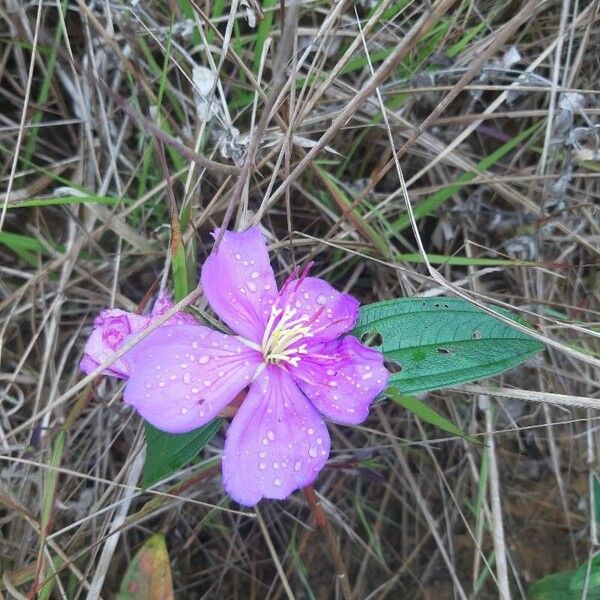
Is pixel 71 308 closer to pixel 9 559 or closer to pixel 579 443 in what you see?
pixel 9 559

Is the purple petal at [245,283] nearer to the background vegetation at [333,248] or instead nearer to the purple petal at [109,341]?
the purple petal at [109,341]

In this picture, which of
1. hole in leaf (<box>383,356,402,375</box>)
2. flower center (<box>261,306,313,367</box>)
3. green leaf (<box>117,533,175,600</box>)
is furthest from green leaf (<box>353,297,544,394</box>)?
green leaf (<box>117,533,175,600</box>)

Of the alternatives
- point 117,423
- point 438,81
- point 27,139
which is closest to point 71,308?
point 117,423

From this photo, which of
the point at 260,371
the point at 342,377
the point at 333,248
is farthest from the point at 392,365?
the point at 333,248

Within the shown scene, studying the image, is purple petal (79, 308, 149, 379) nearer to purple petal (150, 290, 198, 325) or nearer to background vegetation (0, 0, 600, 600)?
purple petal (150, 290, 198, 325)

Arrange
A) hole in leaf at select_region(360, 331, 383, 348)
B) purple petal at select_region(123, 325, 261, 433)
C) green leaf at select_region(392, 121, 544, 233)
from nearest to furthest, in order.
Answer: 1. purple petal at select_region(123, 325, 261, 433)
2. hole in leaf at select_region(360, 331, 383, 348)
3. green leaf at select_region(392, 121, 544, 233)

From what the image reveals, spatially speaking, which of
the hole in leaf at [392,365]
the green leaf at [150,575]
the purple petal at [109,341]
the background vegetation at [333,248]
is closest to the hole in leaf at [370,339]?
the hole in leaf at [392,365]

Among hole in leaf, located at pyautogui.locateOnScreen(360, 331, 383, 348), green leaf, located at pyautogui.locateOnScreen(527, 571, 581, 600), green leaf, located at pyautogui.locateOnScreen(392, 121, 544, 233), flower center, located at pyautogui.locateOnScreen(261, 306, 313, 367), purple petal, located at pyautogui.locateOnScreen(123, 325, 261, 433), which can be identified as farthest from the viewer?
green leaf, located at pyautogui.locateOnScreen(392, 121, 544, 233)
